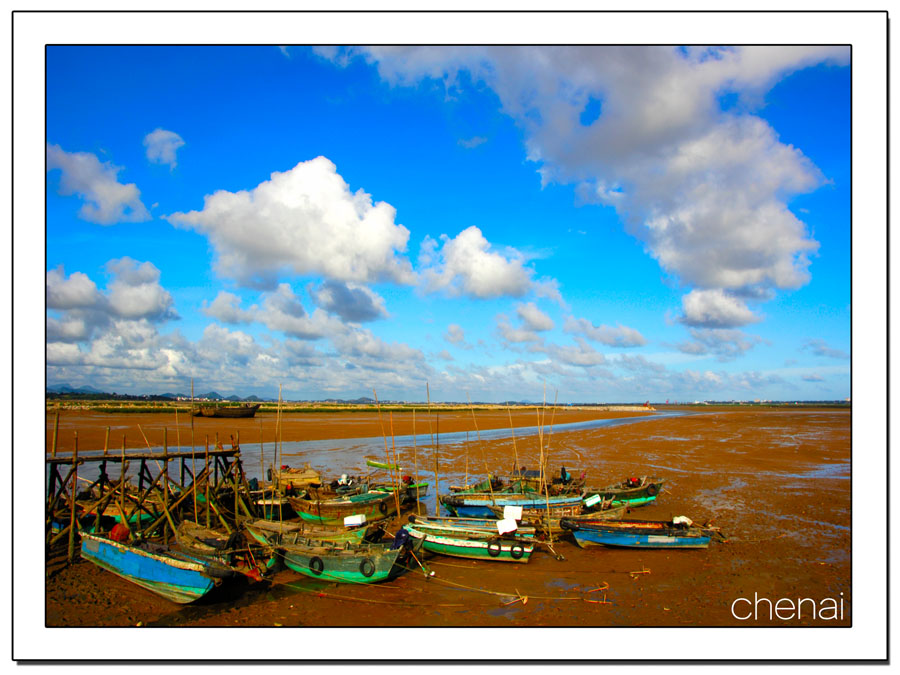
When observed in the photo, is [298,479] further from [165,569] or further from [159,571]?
[165,569]

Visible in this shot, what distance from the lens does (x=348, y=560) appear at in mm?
14484

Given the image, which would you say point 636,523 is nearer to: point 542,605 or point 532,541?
point 532,541

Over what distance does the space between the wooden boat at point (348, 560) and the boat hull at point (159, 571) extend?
107 inches

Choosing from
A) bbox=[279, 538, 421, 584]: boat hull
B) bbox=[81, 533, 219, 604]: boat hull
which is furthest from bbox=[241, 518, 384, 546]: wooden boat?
bbox=[81, 533, 219, 604]: boat hull

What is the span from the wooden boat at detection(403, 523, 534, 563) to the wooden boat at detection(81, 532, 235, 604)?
6079 millimetres

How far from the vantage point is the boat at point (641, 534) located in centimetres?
1705

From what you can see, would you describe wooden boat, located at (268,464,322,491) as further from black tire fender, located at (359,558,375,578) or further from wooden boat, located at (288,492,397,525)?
black tire fender, located at (359,558,375,578)

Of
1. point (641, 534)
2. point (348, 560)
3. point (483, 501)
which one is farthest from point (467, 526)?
point (641, 534)

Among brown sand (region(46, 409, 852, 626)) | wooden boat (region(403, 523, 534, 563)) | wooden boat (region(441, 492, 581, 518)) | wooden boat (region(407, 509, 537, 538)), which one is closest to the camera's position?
brown sand (region(46, 409, 852, 626))

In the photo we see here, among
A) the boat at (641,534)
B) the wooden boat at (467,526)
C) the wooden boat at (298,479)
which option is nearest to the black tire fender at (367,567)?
the wooden boat at (467,526)

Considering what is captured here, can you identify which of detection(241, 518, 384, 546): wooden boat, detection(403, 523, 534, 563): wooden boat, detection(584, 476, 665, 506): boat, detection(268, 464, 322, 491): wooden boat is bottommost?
detection(584, 476, 665, 506): boat

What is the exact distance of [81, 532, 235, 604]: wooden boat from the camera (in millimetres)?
12859
